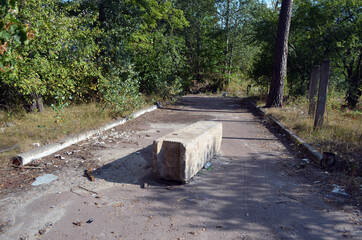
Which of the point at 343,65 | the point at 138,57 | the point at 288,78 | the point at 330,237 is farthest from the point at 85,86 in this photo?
the point at 343,65

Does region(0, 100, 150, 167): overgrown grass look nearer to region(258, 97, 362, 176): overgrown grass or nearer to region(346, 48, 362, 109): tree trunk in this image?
region(258, 97, 362, 176): overgrown grass

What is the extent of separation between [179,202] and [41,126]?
3.97 meters

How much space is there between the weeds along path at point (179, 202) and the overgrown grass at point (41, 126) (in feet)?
1.86

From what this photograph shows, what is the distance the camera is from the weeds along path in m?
2.99

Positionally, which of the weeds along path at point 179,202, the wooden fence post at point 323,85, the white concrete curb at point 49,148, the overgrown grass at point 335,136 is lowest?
the weeds along path at point 179,202

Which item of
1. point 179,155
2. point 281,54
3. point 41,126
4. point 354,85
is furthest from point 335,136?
point 354,85

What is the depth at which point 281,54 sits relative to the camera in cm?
1133

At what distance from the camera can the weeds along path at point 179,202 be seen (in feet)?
9.81

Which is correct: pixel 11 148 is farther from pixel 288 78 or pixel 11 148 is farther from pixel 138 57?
pixel 288 78

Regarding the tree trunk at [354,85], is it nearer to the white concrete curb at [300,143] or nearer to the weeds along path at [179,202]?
the white concrete curb at [300,143]

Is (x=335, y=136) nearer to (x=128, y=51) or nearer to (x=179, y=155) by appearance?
(x=179, y=155)

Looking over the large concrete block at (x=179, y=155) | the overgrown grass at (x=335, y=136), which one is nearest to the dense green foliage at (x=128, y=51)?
the large concrete block at (x=179, y=155)

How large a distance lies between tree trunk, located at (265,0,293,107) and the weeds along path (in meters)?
6.19

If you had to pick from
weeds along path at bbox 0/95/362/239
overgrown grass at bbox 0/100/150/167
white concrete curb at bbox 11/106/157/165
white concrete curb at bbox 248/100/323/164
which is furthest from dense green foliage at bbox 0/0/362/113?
white concrete curb at bbox 248/100/323/164
